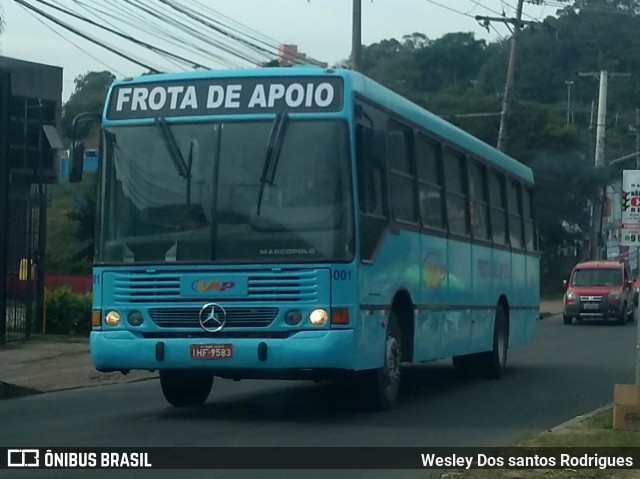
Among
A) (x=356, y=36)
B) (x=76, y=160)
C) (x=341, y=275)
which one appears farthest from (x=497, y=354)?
(x=356, y=36)

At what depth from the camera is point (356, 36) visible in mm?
27516

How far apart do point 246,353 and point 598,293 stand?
90.8ft

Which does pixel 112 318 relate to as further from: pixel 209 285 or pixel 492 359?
pixel 492 359

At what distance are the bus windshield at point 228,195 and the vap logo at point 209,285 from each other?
0.21 metres

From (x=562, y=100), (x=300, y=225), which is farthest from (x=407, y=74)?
(x=300, y=225)

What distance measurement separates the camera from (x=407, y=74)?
7050 cm

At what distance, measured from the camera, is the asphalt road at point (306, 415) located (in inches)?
440

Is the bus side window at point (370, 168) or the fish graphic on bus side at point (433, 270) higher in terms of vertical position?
the bus side window at point (370, 168)

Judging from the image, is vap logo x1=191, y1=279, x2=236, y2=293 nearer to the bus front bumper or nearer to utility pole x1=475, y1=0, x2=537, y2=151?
the bus front bumper

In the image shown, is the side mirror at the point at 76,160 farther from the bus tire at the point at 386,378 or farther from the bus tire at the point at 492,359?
the bus tire at the point at 492,359

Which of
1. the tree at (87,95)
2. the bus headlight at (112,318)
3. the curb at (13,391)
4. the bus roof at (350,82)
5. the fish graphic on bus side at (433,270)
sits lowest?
the curb at (13,391)

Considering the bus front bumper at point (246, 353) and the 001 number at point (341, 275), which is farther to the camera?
the 001 number at point (341, 275)

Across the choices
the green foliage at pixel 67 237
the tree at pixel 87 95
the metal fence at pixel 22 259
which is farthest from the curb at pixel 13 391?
the green foliage at pixel 67 237

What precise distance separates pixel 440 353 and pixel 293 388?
7.68ft
